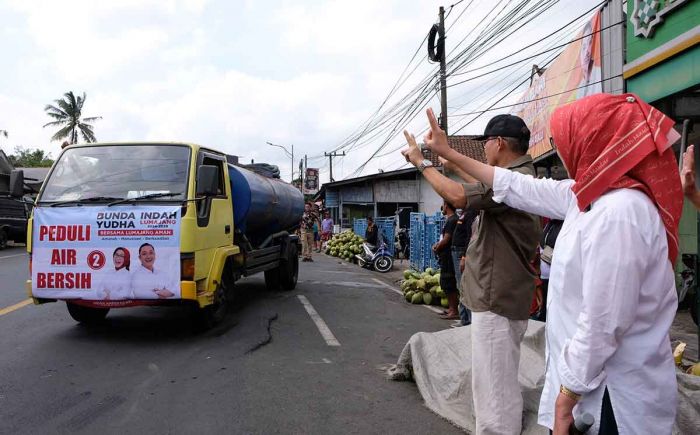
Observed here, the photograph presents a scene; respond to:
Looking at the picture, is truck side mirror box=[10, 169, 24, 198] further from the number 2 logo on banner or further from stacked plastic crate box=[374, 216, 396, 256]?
stacked plastic crate box=[374, 216, 396, 256]

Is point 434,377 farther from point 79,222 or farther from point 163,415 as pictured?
point 79,222

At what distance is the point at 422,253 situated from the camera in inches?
562

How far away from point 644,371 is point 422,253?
1277 centimetres

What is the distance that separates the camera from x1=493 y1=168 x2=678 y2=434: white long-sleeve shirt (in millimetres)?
1519

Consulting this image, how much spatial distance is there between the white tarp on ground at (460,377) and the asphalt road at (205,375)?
0.13 m

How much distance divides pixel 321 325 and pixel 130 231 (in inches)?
113

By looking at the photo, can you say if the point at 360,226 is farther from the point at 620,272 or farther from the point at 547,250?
the point at 620,272

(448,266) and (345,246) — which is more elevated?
(448,266)

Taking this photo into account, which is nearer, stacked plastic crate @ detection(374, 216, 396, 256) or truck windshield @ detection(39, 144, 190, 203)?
truck windshield @ detection(39, 144, 190, 203)

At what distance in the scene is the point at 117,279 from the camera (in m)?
5.70

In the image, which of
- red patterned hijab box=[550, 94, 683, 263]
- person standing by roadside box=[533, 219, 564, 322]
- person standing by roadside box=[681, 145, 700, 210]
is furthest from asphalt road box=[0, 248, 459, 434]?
red patterned hijab box=[550, 94, 683, 263]

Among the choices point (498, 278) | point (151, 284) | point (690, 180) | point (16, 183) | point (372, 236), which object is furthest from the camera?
point (372, 236)

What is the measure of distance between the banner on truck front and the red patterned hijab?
4808 mm

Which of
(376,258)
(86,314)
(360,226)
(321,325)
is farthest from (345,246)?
(86,314)
